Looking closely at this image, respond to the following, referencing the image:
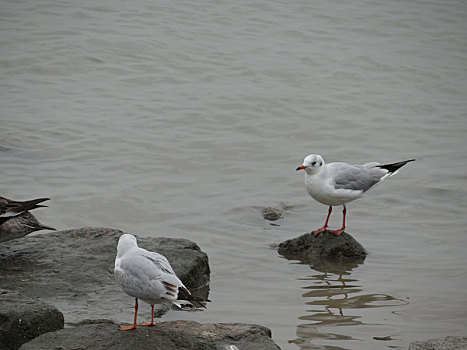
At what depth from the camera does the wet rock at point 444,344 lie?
16.0 ft

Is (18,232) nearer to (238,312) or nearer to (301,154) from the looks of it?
(238,312)

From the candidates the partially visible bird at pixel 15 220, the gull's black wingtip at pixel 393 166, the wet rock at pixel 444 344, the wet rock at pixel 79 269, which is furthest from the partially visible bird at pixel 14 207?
the gull's black wingtip at pixel 393 166

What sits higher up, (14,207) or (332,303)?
(14,207)

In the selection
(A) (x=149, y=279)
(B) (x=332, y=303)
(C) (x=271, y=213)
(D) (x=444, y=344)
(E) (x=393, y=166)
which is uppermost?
(E) (x=393, y=166)

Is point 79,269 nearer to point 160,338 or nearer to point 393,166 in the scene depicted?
point 160,338

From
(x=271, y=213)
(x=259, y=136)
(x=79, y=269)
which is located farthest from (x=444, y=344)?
(x=259, y=136)

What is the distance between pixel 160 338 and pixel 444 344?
185cm

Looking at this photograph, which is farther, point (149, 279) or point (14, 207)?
point (14, 207)

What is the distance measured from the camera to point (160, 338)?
480 centimetres

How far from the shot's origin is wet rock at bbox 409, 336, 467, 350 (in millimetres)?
4879

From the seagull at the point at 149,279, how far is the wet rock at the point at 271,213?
167 inches

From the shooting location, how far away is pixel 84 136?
39.2ft

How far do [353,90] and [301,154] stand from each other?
12.2 feet

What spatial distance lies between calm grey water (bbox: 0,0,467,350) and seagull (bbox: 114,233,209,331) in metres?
0.98
